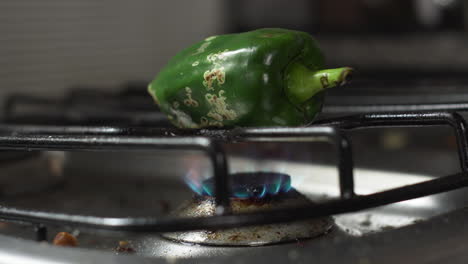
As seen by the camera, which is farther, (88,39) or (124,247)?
(88,39)

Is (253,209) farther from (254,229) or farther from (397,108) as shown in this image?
(397,108)

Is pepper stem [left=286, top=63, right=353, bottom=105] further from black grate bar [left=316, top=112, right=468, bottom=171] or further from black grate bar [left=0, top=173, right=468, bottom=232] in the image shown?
black grate bar [left=0, top=173, right=468, bottom=232]

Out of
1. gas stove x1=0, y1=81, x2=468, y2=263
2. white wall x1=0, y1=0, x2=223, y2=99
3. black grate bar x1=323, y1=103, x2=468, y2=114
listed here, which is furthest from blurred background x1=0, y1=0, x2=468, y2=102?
black grate bar x1=323, y1=103, x2=468, y2=114

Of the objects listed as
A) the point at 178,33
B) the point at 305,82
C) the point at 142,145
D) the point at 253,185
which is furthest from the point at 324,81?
the point at 178,33

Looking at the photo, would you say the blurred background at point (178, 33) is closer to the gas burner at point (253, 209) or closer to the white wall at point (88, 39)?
the white wall at point (88, 39)

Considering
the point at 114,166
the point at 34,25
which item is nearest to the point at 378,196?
the point at 114,166

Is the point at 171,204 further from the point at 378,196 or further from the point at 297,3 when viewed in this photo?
the point at 297,3

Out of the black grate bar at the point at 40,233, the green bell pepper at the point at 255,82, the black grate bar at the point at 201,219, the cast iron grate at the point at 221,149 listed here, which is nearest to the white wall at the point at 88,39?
the cast iron grate at the point at 221,149
